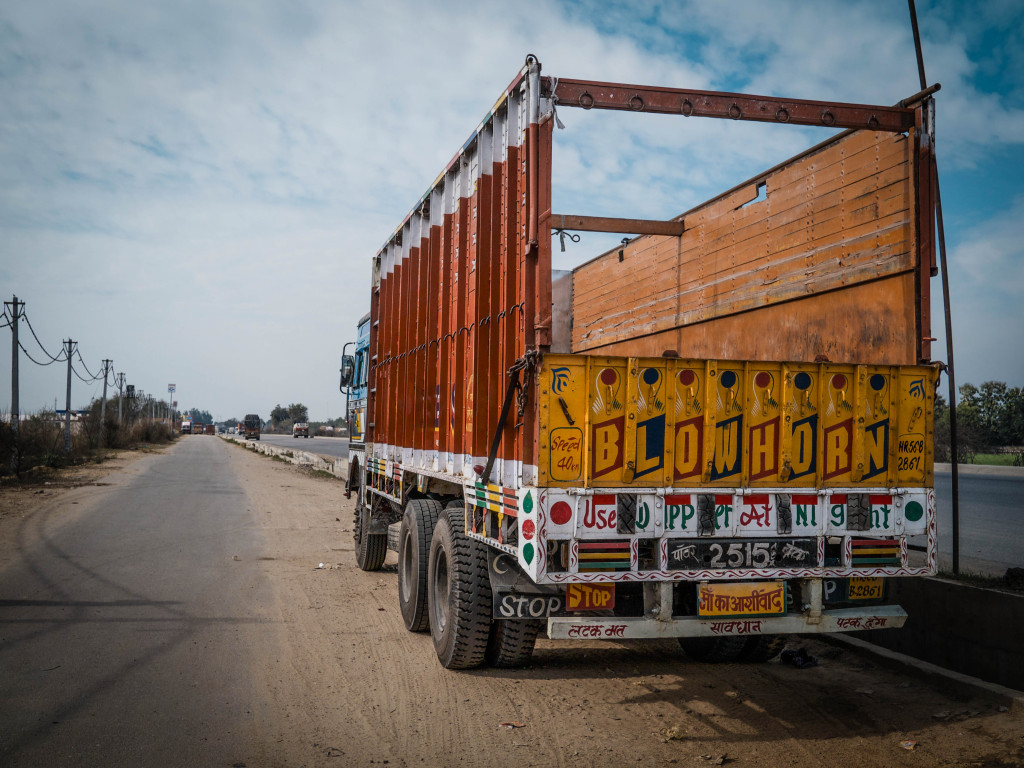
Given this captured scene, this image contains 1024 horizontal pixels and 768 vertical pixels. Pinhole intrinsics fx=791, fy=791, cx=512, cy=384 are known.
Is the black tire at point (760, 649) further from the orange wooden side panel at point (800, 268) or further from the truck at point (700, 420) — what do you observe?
the orange wooden side panel at point (800, 268)

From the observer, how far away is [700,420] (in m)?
4.37

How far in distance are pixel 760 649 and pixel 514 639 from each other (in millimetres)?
1841

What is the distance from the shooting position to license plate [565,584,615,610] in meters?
4.27

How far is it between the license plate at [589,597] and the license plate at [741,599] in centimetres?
48

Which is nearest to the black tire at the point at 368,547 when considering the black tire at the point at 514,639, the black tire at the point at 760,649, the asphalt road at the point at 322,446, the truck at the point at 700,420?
the truck at the point at 700,420

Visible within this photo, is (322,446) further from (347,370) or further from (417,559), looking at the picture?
(417,559)

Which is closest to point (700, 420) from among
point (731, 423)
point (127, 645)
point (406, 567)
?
point (731, 423)

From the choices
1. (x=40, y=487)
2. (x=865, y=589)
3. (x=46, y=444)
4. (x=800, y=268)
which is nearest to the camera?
(x=865, y=589)

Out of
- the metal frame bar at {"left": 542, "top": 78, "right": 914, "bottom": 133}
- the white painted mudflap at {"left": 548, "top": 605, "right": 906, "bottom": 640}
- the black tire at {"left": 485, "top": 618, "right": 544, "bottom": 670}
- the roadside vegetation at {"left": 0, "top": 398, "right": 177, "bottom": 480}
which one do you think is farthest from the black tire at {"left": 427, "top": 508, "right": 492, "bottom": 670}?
the roadside vegetation at {"left": 0, "top": 398, "right": 177, "bottom": 480}

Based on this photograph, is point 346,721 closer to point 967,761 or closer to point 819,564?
point 819,564

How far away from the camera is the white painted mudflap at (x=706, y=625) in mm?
4195

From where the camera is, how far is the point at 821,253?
5.64 meters

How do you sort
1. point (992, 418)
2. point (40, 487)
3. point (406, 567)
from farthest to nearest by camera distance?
point (992, 418), point (40, 487), point (406, 567)

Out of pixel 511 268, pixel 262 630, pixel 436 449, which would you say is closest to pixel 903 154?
pixel 511 268
